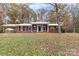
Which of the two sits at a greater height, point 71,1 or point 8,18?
point 71,1

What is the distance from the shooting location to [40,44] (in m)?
2.86

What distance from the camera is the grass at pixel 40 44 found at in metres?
2.85

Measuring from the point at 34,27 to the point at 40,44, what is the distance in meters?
0.20

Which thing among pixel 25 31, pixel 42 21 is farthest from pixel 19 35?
pixel 42 21

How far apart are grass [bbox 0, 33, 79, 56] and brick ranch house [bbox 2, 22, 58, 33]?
46 millimetres

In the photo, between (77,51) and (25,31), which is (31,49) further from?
(77,51)

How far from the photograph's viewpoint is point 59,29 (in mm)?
2881

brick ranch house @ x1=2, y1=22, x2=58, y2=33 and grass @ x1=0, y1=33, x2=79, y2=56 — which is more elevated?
brick ranch house @ x1=2, y1=22, x2=58, y2=33

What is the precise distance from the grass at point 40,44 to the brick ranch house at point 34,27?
46 mm

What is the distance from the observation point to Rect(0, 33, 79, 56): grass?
2846mm

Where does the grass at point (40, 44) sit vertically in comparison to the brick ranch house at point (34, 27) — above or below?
below

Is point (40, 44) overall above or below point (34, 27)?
below

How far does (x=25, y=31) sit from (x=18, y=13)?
22 cm

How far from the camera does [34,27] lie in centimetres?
288
